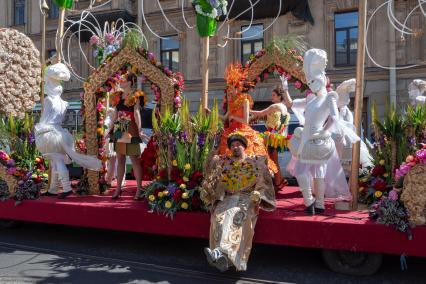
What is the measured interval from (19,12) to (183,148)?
1828cm

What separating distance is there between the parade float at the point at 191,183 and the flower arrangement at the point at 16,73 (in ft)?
0.06

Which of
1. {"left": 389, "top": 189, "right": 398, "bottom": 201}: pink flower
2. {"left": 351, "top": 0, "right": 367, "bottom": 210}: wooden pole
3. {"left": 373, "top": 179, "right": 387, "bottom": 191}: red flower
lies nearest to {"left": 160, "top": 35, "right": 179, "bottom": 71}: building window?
{"left": 351, "top": 0, "right": 367, "bottom": 210}: wooden pole

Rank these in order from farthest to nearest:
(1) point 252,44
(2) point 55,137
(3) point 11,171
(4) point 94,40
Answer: (1) point 252,44 → (4) point 94,40 → (3) point 11,171 → (2) point 55,137

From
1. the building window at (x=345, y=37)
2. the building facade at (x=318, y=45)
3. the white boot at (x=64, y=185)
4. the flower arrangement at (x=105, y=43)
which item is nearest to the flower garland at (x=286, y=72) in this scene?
the white boot at (x=64, y=185)

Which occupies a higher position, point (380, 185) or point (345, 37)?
point (345, 37)

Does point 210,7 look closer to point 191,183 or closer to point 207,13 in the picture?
point 207,13

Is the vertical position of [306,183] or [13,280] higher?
[306,183]

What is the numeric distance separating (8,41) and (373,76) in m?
11.1

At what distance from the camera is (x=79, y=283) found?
3.86 meters

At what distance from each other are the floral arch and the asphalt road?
2.18m

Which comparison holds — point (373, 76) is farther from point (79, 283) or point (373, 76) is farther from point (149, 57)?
point (79, 283)

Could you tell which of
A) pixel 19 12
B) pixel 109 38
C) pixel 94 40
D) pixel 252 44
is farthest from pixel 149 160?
pixel 19 12

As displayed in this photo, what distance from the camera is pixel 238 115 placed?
18.0 feet

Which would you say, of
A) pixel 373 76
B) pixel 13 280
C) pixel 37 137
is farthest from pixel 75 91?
pixel 13 280
